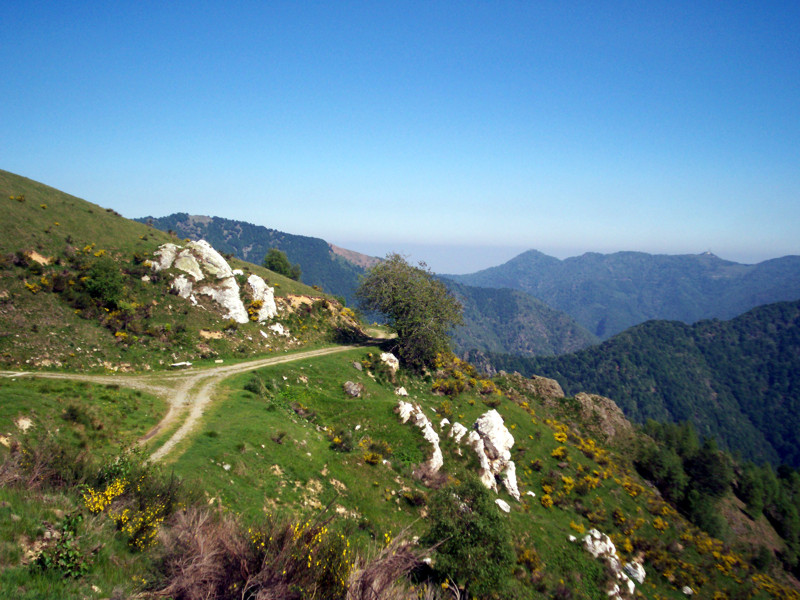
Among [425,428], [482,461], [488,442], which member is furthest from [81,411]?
[488,442]

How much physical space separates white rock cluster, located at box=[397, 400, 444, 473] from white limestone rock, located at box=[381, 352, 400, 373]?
1175 cm

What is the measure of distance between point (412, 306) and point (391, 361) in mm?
7942

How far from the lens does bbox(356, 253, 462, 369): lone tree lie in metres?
46.2

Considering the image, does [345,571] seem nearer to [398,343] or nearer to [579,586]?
[579,586]

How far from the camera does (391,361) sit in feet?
147

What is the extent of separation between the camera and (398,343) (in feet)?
156

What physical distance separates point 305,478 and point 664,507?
3758 centimetres

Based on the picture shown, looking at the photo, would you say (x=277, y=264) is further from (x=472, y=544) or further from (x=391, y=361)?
(x=472, y=544)

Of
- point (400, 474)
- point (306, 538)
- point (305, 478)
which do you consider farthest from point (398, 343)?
point (306, 538)

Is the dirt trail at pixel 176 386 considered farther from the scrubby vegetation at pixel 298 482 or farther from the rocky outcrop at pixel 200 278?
the rocky outcrop at pixel 200 278

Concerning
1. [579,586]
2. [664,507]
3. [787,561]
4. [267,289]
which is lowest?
[787,561]

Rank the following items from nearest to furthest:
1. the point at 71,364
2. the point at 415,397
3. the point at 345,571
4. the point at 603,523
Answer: the point at 345,571 < the point at 71,364 < the point at 603,523 < the point at 415,397

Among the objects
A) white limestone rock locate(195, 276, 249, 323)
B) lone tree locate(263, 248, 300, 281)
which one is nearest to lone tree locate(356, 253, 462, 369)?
white limestone rock locate(195, 276, 249, 323)

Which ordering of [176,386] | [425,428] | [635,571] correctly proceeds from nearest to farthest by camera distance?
[635,571] < [176,386] < [425,428]
